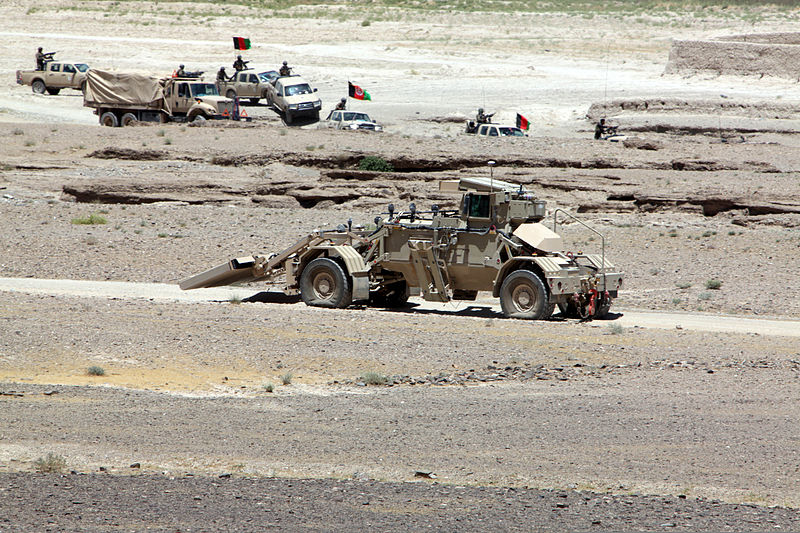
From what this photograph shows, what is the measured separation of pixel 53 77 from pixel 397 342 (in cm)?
4314

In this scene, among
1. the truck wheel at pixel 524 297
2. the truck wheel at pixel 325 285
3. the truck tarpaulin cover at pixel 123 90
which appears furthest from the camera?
the truck tarpaulin cover at pixel 123 90

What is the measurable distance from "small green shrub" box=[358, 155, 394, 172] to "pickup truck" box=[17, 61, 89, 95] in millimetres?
24963

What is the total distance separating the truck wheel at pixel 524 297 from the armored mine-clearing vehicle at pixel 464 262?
2cm

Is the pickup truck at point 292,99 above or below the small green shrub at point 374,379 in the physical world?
above

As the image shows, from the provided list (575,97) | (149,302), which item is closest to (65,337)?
(149,302)

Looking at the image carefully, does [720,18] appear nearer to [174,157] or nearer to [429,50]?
[429,50]

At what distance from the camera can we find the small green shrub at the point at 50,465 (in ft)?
29.7

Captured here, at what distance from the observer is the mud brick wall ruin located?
160ft

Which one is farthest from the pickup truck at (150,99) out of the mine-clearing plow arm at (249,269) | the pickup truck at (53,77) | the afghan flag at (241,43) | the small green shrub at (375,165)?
the mine-clearing plow arm at (249,269)

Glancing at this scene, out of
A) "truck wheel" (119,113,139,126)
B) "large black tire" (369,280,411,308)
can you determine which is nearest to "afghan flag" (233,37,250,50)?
"truck wheel" (119,113,139,126)

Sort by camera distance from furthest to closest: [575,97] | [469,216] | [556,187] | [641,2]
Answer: [641,2], [575,97], [556,187], [469,216]

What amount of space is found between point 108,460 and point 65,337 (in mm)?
6430

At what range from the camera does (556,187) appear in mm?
31547

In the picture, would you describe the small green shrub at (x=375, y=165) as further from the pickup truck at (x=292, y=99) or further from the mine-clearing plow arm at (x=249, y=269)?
the mine-clearing plow arm at (x=249, y=269)
